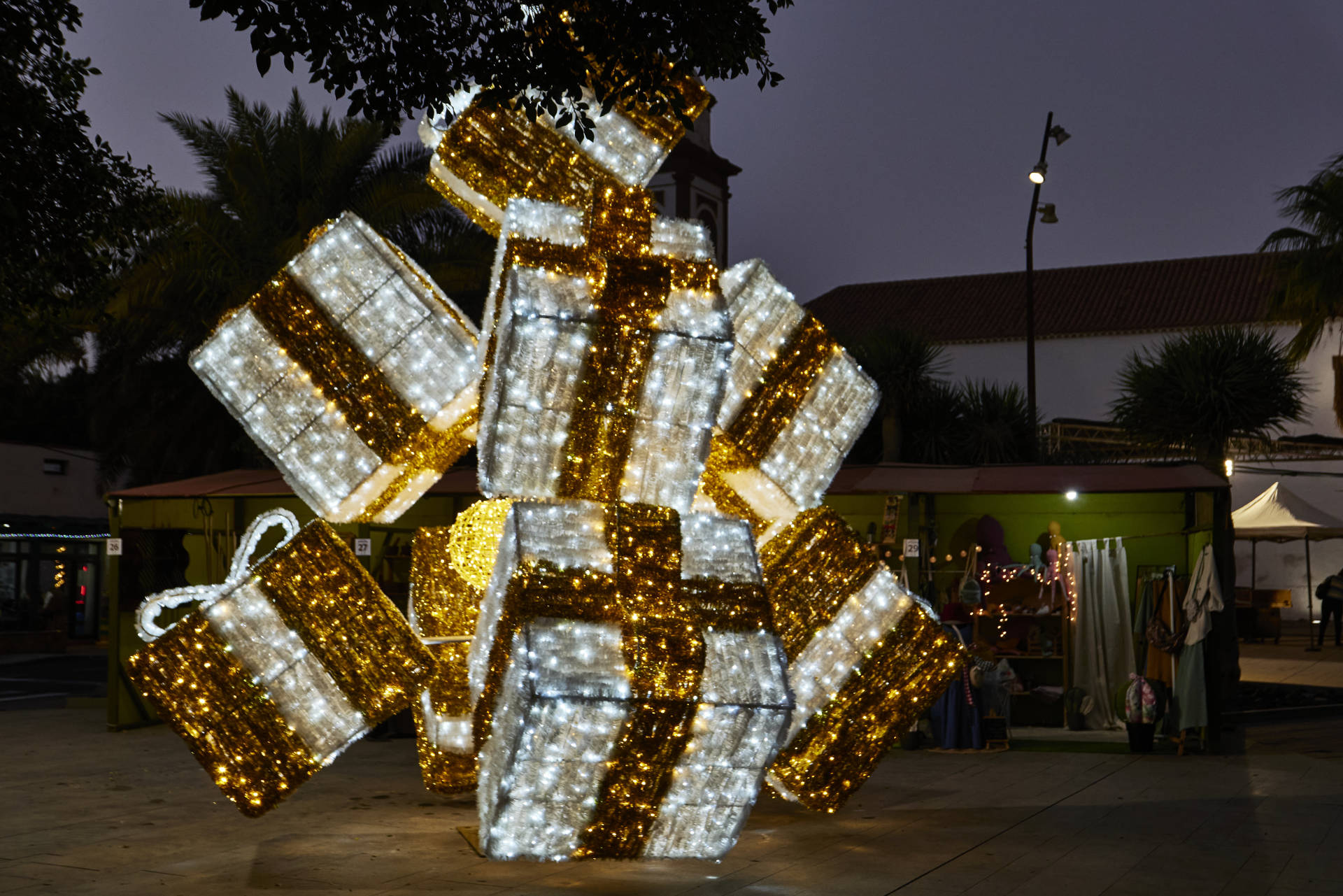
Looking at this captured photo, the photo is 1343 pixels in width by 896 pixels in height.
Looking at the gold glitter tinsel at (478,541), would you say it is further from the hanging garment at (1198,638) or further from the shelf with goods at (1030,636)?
the shelf with goods at (1030,636)

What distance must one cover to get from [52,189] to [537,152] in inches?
155

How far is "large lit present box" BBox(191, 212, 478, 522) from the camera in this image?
565cm

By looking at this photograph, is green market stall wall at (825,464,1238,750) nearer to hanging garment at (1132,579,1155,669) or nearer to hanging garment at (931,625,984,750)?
hanging garment at (1132,579,1155,669)

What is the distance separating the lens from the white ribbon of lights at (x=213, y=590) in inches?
220

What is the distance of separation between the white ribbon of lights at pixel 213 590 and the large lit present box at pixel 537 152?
5.96 feet

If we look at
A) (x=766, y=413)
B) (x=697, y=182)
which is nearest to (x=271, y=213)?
(x=697, y=182)

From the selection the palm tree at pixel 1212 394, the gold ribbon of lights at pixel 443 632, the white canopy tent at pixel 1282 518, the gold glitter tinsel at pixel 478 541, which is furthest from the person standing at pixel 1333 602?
the gold glitter tinsel at pixel 478 541

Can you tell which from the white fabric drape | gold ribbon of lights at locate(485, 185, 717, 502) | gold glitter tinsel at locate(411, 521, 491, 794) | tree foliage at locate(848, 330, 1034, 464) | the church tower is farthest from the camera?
tree foliage at locate(848, 330, 1034, 464)

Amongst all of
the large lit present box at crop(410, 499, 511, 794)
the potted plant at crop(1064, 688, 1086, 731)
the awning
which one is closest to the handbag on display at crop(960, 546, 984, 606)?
the potted plant at crop(1064, 688, 1086, 731)

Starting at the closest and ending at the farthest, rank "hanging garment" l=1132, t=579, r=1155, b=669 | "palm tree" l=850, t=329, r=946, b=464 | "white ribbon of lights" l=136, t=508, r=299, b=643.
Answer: "white ribbon of lights" l=136, t=508, r=299, b=643
"hanging garment" l=1132, t=579, r=1155, b=669
"palm tree" l=850, t=329, r=946, b=464

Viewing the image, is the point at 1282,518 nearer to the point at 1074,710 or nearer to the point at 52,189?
the point at 1074,710

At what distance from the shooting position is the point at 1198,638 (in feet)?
35.8

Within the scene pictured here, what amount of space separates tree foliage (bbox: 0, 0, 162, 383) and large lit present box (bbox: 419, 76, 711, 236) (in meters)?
3.03

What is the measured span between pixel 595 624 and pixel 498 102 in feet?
7.28
